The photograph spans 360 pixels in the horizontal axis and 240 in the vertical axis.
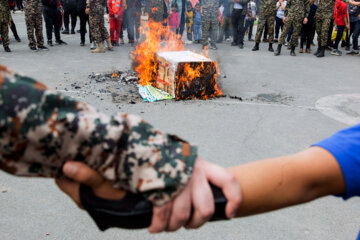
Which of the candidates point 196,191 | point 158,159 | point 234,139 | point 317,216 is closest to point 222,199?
point 196,191

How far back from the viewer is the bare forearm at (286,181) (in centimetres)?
93

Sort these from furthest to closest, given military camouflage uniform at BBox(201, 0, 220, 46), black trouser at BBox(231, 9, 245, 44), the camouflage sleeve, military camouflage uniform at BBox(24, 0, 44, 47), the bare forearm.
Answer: black trouser at BBox(231, 9, 245, 44) < military camouflage uniform at BBox(201, 0, 220, 46) < military camouflage uniform at BBox(24, 0, 44, 47) < the bare forearm < the camouflage sleeve

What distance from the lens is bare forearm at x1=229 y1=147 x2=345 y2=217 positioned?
93 centimetres

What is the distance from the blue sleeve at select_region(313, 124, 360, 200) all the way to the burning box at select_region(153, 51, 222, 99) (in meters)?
4.16

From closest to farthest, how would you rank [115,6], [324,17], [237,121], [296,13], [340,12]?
[237,121] < [296,13] < [324,17] < [340,12] < [115,6]

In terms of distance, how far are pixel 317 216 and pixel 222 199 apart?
6.48ft

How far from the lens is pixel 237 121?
438cm

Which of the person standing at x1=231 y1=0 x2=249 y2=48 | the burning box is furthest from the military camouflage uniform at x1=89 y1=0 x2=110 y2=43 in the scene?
the person standing at x1=231 y1=0 x2=249 y2=48

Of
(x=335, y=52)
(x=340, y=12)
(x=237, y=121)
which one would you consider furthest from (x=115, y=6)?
(x=335, y=52)

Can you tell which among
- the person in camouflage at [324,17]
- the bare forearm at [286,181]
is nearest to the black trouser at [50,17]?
the person in camouflage at [324,17]

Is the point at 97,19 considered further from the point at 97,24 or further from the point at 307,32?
the point at 307,32

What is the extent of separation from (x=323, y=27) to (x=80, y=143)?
10156 millimetres

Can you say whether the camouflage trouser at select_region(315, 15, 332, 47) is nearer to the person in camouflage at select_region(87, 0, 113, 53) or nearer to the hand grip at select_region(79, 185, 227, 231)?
the person in camouflage at select_region(87, 0, 113, 53)

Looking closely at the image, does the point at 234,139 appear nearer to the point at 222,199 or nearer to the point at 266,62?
the point at 222,199
